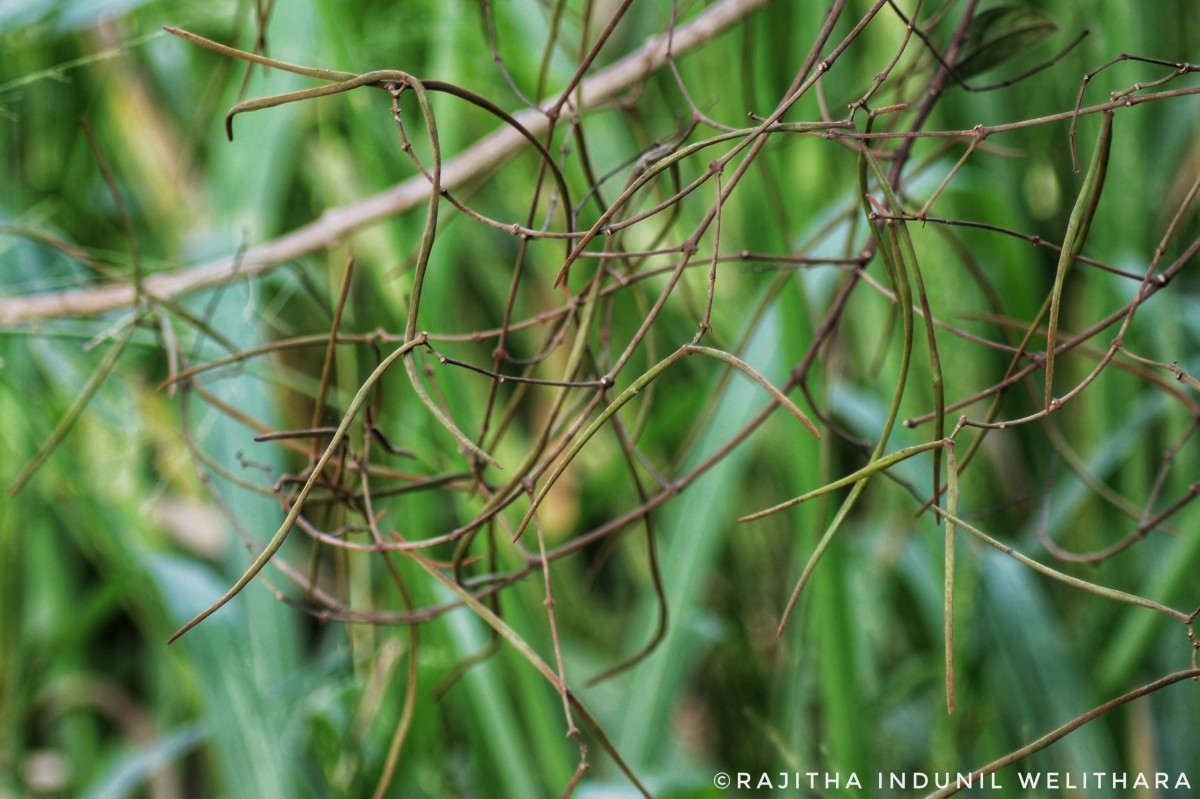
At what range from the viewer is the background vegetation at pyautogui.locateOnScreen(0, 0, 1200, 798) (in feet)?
1.49

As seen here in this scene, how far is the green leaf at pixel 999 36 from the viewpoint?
29 centimetres

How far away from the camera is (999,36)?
0.29 meters

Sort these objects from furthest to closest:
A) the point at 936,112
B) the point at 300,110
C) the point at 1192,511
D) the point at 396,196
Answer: the point at 300,110, the point at 936,112, the point at 1192,511, the point at 396,196

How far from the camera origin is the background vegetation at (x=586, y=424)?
46 centimetres

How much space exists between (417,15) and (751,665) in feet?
1.81

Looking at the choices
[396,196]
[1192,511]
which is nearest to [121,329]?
[396,196]

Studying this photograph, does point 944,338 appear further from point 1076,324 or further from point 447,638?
point 447,638

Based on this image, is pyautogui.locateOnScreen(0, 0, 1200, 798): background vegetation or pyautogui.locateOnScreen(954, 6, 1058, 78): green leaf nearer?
pyautogui.locateOnScreen(954, 6, 1058, 78): green leaf

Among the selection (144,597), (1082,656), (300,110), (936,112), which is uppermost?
(300,110)

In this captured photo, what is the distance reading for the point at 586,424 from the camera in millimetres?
362

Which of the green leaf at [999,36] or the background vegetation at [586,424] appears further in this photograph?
the background vegetation at [586,424]

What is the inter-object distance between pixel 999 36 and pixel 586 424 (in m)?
0.18

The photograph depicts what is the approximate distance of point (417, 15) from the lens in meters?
0.81

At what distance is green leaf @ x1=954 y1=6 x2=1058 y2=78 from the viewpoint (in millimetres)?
290
